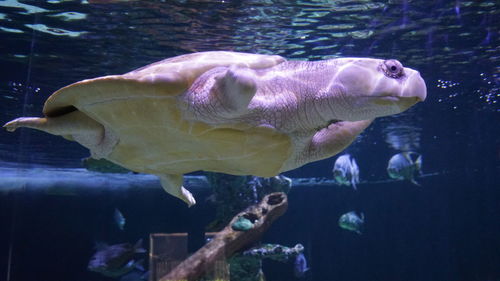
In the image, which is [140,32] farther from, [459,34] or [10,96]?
[459,34]

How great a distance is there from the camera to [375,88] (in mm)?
2475

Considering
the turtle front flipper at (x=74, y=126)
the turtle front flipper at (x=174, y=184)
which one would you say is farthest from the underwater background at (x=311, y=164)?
the turtle front flipper at (x=74, y=126)

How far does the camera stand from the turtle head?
245cm

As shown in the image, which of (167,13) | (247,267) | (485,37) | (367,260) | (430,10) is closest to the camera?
(167,13)

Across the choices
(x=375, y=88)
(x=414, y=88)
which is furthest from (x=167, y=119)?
(x=414, y=88)

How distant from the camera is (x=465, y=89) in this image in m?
11.0

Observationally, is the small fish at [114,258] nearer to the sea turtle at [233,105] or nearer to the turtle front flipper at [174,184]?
the turtle front flipper at [174,184]

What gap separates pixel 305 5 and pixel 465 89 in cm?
742

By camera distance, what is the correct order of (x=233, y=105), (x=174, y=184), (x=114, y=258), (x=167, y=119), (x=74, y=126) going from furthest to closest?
(x=114, y=258) → (x=174, y=184) → (x=74, y=126) → (x=167, y=119) → (x=233, y=105)

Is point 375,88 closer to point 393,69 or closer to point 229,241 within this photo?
point 393,69

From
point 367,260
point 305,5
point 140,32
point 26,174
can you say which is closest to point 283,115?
point 305,5

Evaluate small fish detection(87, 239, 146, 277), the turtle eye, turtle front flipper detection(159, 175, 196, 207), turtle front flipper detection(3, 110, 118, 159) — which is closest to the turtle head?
the turtle eye

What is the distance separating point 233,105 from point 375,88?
3.37 ft

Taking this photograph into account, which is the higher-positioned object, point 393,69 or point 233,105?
point 393,69
